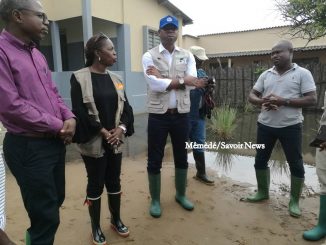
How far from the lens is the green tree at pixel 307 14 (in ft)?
42.6

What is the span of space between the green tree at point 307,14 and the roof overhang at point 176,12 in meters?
Answer: 4.32

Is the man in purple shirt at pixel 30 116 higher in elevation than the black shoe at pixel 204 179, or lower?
higher

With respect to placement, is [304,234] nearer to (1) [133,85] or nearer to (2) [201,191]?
(2) [201,191]

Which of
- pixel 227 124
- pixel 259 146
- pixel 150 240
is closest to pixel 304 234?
pixel 259 146

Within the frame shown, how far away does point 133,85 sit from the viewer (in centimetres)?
1177

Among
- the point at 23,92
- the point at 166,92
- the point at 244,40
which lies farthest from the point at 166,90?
the point at 244,40

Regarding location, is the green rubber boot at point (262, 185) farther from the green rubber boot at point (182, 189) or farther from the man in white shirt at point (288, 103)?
the green rubber boot at point (182, 189)

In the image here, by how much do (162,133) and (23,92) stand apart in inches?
70.5

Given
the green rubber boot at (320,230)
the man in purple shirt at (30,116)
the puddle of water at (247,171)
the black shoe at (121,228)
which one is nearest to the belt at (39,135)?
the man in purple shirt at (30,116)

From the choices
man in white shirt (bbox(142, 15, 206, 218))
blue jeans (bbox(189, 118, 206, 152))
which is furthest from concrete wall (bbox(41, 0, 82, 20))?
man in white shirt (bbox(142, 15, 206, 218))

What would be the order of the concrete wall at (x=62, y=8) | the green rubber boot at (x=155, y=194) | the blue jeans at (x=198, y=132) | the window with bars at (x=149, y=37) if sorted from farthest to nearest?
1. the window with bars at (x=149, y=37)
2. the concrete wall at (x=62, y=8)
3. the blue jeans at (x=198, y=132)
4. the green rubber boot at (x=155, y=194)

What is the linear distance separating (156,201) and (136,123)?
6.63 m

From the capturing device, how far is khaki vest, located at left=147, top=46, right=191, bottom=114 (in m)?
3.52

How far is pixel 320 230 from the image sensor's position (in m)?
3.19
